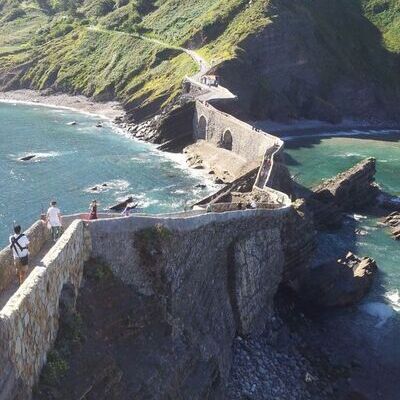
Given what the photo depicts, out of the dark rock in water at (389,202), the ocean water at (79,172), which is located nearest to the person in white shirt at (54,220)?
the ocean water at (79,172)

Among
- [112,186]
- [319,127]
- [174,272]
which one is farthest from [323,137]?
[174,272]

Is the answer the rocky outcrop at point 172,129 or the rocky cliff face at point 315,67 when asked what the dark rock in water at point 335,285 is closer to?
the rocky outcrop at point 172,129

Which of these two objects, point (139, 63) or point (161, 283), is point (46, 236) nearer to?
point (161, 283)

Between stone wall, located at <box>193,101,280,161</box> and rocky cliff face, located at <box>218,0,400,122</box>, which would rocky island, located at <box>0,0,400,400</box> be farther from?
rocky cliff face, located at <box>218,0,400,122</box>

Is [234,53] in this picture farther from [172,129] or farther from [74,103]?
[74,103]

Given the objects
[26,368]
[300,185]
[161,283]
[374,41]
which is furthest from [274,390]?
[374,41]

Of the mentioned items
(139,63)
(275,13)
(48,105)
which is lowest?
(48,105)
